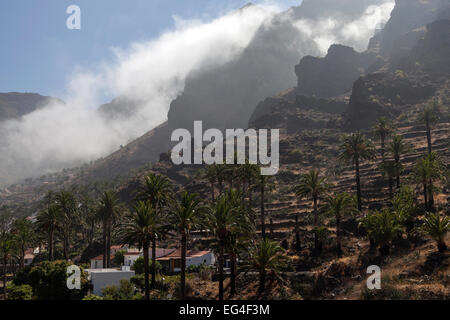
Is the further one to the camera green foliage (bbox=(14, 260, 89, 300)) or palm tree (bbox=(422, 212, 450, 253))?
green foliage (bbox=(14, 260, 89, 300))

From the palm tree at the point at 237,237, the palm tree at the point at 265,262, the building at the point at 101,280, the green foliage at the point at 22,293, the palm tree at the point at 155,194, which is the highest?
the palm tree at the point at 155,194

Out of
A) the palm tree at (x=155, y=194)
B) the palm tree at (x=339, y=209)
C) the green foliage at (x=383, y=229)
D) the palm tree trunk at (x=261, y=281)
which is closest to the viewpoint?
the palm tree trunk at (x=261, y=281)

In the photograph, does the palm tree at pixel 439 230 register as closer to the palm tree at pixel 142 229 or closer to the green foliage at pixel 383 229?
the green foliage at pixel 383 229

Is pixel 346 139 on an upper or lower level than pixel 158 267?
upper

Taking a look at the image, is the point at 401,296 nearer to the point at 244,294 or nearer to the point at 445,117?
the point at 244,294

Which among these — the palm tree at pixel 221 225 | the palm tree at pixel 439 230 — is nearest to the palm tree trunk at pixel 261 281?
the palm tree at pixel 221 225

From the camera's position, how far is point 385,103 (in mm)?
172125

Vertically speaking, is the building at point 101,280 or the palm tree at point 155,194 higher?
the palm tree at point 155,194

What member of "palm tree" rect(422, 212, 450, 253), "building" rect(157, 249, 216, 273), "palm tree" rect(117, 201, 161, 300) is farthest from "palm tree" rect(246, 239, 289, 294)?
"building" rect(157, 249, 216, 273)

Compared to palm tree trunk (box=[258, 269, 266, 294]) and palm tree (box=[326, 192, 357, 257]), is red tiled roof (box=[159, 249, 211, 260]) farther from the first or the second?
palm tree (box=[326, 192, 357, 257])

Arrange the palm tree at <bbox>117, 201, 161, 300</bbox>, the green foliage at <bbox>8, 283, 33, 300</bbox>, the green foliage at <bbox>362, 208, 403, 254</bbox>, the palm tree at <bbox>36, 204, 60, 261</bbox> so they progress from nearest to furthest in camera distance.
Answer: the palm tree at <bbox>117, 201, 161, 300</bbox>
the green foliage at <bbox>8, 283, 33, 300</bbox>
the green foliage at <bbox>362, 208, 403, 254</bbox>
the palm tree at <bbox>36, 204, 60, 261</bbox>
